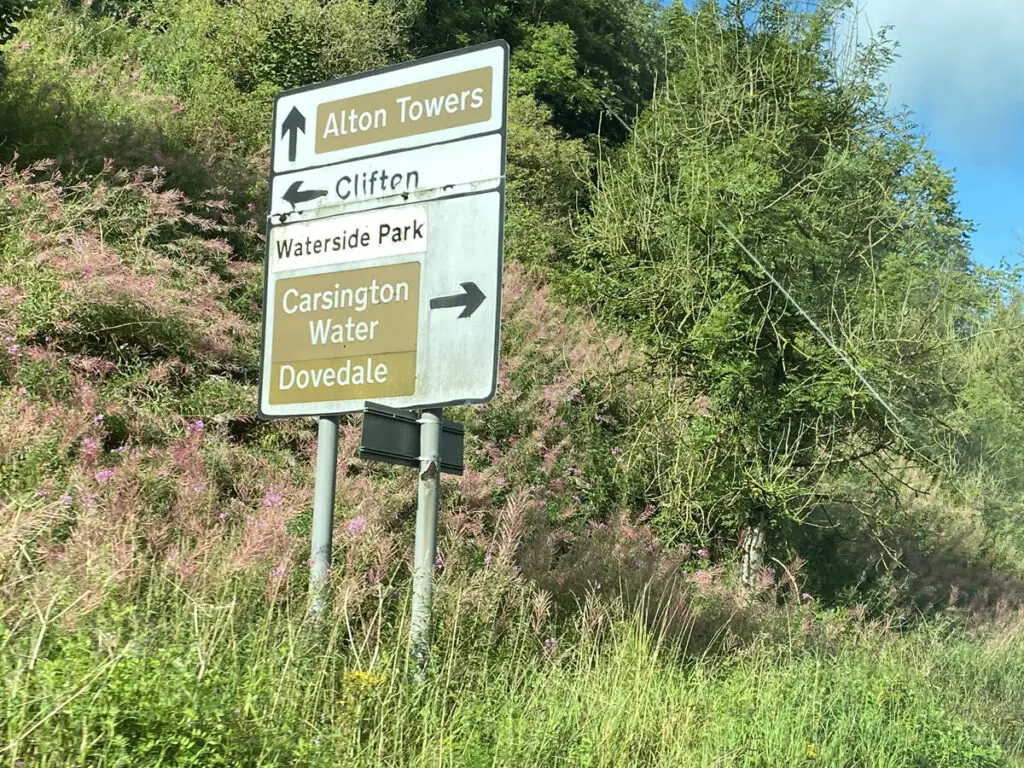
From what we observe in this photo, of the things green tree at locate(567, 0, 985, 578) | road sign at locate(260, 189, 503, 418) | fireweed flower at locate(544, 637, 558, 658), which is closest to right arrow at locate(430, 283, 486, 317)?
road sign at locate(260, 189, 503, 418)

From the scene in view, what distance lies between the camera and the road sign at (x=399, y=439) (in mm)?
3777

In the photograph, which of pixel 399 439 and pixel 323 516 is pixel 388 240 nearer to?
pixel 399 439

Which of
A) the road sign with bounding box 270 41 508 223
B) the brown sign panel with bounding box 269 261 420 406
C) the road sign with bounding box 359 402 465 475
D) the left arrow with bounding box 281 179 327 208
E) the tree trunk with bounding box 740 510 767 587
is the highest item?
the road sign with bounding box 270 41 508 223

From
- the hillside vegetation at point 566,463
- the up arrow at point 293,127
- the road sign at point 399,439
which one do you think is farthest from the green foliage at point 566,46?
the road sign at point 399,439

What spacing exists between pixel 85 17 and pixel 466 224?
51.9 ft

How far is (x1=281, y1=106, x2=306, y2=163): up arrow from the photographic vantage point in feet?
14.6

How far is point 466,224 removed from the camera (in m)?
3.96

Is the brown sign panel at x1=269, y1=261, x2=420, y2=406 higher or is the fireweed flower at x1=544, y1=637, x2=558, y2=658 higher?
the brown sign panel at x1=269, y1=261, x2=420, y2=406

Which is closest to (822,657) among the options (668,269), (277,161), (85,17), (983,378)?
(668,269)

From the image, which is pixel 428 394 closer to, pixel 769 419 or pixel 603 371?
pixel 769 419

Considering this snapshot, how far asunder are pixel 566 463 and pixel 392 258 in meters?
6.06

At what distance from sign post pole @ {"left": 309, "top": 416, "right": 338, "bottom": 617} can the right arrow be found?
755mm

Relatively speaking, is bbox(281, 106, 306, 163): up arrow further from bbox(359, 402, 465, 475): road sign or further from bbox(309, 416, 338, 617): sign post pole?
bbox(359, 402, 465, 475): road sign

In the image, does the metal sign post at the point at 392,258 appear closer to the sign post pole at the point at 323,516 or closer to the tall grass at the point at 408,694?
the sign post pole at the point at 323,516
